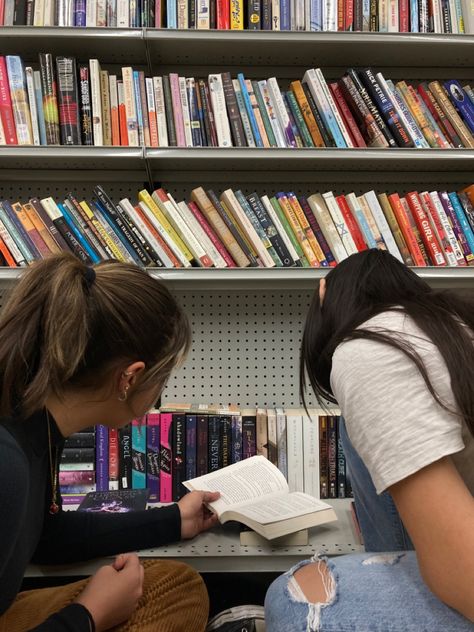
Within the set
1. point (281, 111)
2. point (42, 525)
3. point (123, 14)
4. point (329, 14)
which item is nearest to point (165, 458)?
point (42, 525)

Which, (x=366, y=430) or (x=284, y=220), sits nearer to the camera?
(x=366, y=430)

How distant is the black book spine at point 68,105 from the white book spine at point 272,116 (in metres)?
0.53

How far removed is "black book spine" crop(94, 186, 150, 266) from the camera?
5.08ft

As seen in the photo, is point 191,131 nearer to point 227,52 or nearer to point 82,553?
point 227,52

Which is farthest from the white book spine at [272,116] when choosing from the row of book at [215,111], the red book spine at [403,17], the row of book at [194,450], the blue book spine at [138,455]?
the blue book spine at [138,455]

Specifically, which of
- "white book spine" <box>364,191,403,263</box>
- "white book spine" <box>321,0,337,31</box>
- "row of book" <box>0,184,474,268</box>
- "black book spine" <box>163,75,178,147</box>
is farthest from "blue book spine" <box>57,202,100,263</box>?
"white book spine" <box>321,0,337,31</box>

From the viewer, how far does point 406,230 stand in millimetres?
1612

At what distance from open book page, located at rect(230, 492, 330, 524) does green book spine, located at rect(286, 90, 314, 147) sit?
38.0 inches

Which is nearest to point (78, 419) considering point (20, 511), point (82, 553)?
point (20, 511)

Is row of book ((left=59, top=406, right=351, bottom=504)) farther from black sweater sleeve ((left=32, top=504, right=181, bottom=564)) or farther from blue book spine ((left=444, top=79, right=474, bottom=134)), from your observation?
blue book spine ((left=444, top=79, right=474, bottom=134))

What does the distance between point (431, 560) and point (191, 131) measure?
1289mm

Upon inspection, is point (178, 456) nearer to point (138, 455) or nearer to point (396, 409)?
point (138, 455)

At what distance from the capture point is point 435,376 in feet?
2.30

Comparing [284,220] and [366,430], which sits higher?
[284,220]
